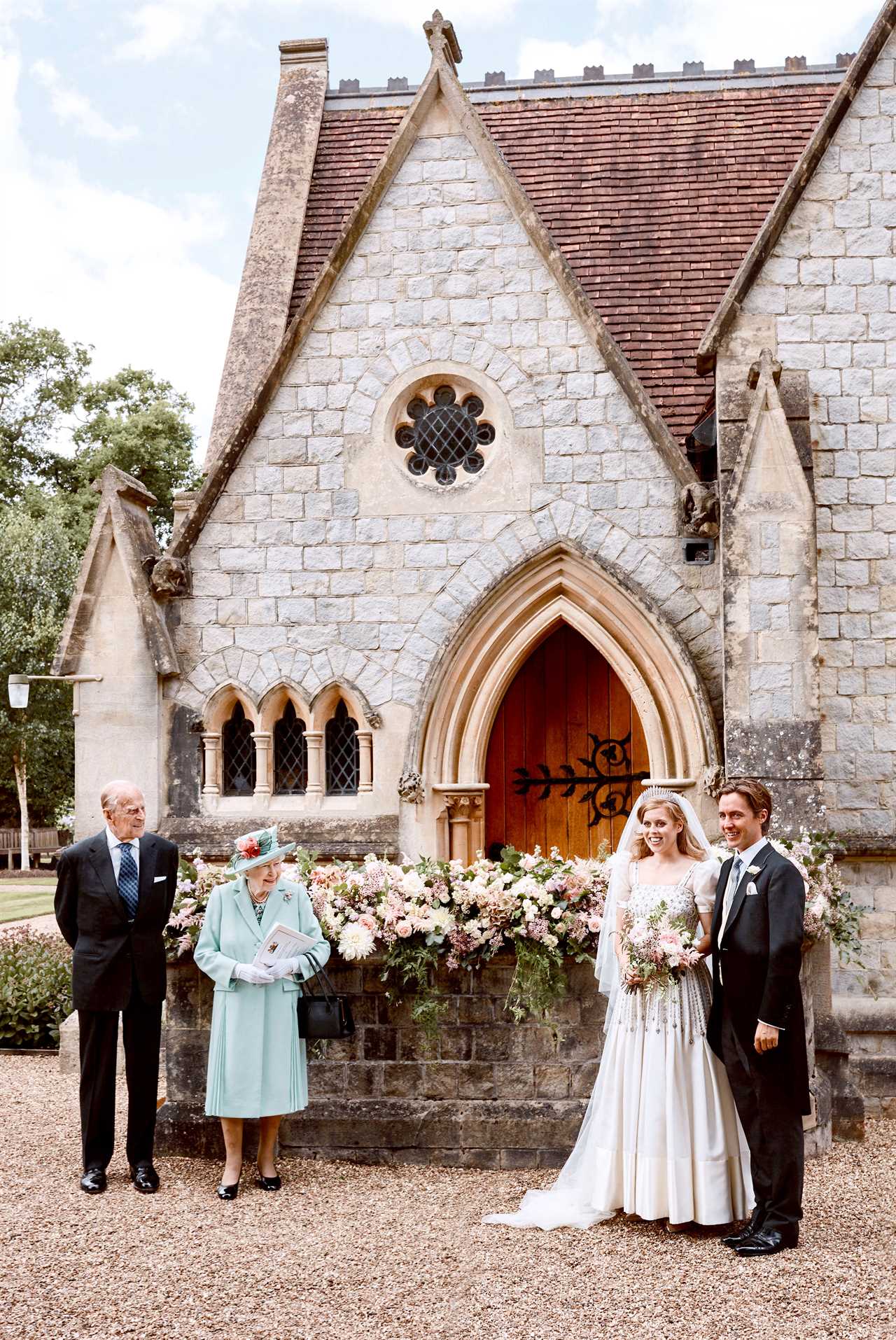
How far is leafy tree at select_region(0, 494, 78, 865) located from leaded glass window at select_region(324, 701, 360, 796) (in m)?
21.1

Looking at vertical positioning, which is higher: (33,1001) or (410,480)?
(410,480)

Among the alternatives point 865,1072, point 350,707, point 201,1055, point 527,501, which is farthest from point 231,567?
point 865,1072

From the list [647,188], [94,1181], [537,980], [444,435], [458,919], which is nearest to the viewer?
[94,1181]

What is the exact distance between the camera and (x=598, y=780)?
9.30m

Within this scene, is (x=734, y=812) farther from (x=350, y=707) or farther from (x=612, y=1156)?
(x=350, y=707)

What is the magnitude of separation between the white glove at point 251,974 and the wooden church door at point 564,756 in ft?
12.5

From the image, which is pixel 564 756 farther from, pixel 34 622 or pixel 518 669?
pixel 34 622

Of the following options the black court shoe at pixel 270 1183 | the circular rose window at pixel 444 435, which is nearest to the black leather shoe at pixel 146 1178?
the black court shoe at pixel 270 1183

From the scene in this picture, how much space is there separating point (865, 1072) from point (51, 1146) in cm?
468

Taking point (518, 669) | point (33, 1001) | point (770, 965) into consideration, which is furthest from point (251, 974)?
point (33, 1001)

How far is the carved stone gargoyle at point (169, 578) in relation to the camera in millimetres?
8570

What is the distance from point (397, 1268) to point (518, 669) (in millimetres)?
4620

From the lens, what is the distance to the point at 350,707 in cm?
863

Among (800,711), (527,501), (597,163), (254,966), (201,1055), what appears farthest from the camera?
(597,163)
